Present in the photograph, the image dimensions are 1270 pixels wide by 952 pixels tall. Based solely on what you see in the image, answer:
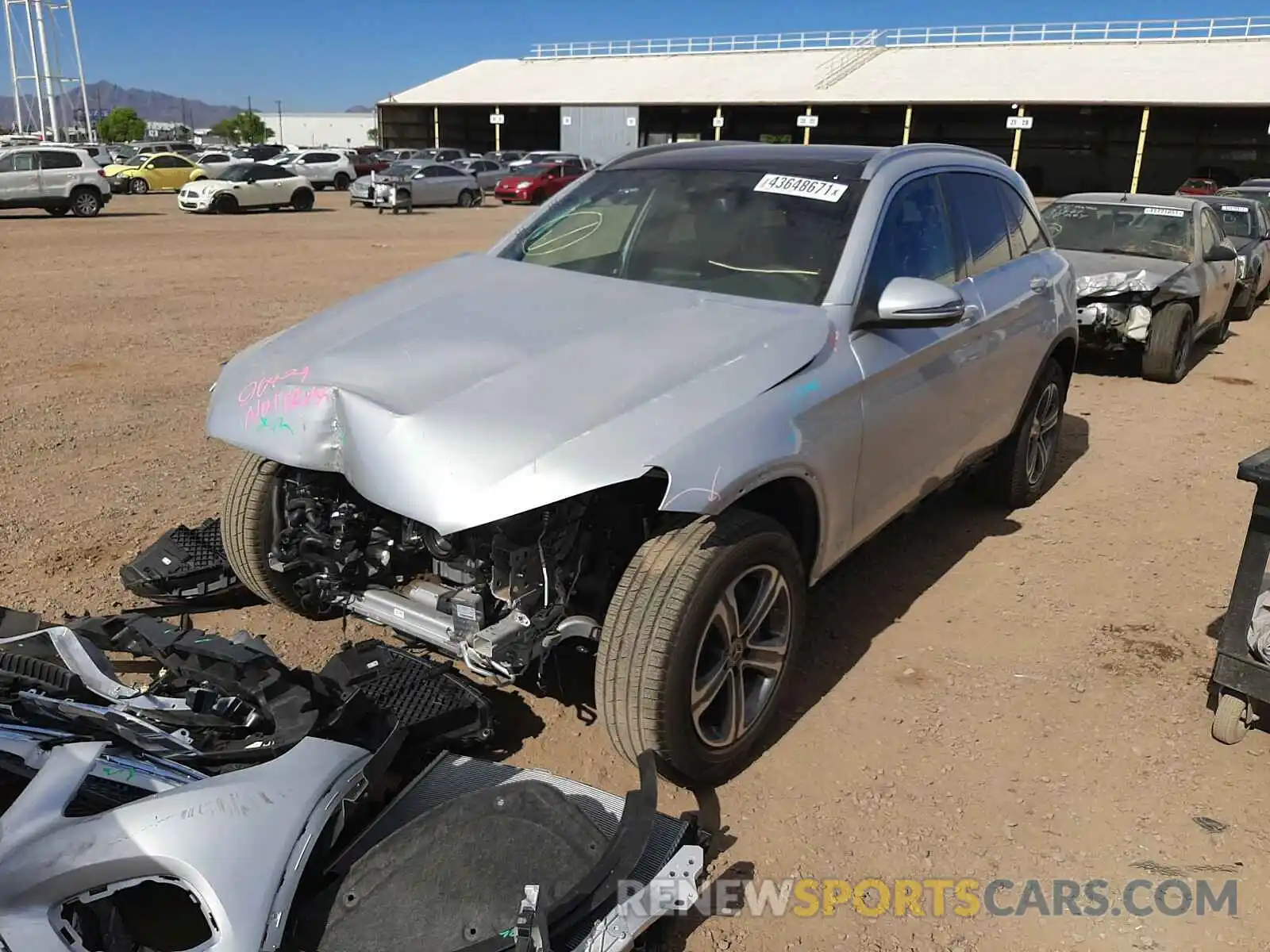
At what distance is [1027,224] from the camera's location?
17.4ft

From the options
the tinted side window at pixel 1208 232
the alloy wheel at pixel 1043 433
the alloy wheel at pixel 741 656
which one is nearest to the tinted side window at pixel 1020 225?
the alloy wheel at pixel 1043 433

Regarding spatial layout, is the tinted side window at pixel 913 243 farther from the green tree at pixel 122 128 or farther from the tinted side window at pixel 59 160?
the green tree at pixel 122 128

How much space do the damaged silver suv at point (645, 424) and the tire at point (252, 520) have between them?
12mm

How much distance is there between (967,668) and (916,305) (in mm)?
1538

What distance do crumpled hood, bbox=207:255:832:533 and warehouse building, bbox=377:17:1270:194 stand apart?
134 feet

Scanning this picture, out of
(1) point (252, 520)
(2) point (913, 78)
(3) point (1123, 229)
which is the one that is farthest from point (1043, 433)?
(2) point (913, 78)

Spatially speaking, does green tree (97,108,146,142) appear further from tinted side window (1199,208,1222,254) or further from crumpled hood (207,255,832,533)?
crumpled hood (207,255,832,533)

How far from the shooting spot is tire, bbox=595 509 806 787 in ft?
9.21

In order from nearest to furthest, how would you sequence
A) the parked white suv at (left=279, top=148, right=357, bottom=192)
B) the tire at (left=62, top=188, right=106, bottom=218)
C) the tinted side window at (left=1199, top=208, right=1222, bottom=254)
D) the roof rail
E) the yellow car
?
the roof rail, the tinted side window at (left=1199, top=208, right=1222, bottom=254), the tire at (left=62, top=188, right=106, bottom=218), the yellow car, the parked white suv at (left=279, top=148, right=357, bottom=192)

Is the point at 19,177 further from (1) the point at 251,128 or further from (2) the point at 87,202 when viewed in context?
(1) the point at 251,128

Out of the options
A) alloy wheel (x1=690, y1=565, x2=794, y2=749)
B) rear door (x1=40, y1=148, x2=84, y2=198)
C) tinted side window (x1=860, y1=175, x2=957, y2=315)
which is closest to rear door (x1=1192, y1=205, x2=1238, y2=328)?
tinted side window (x1=860, y1=175, x2=957, y2=315)

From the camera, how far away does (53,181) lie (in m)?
23.4

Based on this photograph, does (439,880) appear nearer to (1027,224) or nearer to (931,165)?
(931,165)

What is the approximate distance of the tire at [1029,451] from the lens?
208 inches
